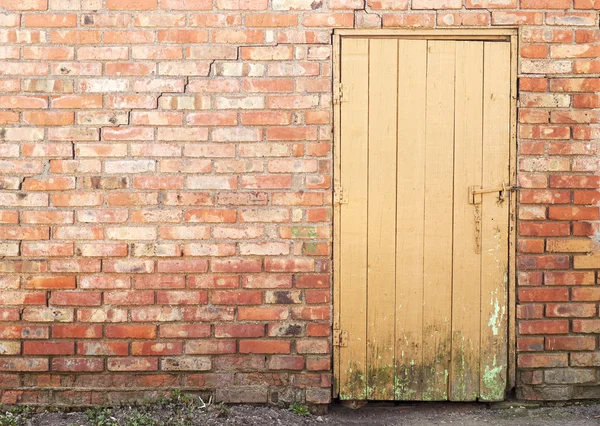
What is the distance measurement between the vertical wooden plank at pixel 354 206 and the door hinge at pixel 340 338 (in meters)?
0.02

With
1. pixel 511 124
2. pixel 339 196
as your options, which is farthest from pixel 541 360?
pixel 339 196

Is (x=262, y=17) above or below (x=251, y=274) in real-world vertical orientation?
above

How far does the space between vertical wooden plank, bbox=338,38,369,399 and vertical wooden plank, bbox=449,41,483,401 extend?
1.68 ft

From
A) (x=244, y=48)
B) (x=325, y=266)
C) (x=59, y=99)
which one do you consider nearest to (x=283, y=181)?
(x=325, y=266)

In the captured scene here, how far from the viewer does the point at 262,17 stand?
3445 mm

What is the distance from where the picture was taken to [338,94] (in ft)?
11.4

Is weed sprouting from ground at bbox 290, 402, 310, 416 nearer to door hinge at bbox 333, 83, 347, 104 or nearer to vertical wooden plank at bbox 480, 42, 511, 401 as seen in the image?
vertical wooden plank at bbox 480, 42, 511, 401

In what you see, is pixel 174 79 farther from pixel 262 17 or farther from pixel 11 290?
pixel 11 290

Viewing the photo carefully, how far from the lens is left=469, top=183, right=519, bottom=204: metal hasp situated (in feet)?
11.5

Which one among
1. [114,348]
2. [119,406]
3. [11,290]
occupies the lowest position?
[119,406]

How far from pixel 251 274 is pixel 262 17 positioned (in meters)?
1.42

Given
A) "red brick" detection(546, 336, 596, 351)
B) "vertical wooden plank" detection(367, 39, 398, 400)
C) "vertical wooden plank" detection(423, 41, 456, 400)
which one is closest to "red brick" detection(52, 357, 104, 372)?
"vertical wooden plank" detection(367, 39, 398, 400)

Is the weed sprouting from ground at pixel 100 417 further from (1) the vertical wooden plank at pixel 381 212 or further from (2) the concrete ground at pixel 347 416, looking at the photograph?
(1) the vertical wooden plank at pixel 381 212

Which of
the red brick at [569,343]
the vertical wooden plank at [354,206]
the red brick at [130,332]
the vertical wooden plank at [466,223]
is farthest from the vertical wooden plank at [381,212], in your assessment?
the red brick at [130,332]
